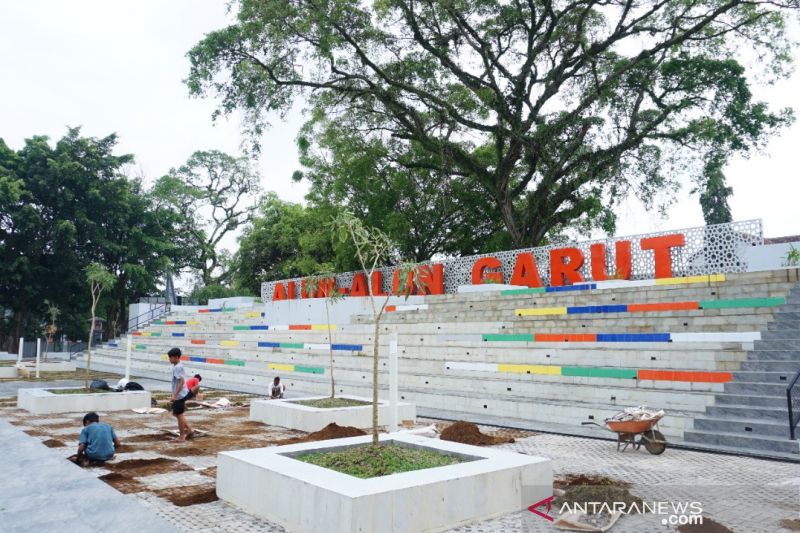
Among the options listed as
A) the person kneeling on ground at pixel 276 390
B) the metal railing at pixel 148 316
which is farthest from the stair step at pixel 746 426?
the metal railing at pixel 148 316

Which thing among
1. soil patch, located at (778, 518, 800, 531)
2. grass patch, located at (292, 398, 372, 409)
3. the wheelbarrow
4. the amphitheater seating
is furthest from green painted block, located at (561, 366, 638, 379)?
soil patch, located at (778, 518, 800, 531)

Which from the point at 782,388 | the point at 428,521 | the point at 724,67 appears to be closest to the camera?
the point at 428,521

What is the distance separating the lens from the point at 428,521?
4.77 meters

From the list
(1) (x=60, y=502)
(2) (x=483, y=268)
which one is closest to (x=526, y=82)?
(2) (x=483, y=268)

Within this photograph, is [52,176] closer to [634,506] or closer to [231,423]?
[231,423]

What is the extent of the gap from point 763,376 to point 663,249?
200 inches

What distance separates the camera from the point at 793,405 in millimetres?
8359

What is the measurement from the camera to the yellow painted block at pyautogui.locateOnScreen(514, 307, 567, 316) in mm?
13727

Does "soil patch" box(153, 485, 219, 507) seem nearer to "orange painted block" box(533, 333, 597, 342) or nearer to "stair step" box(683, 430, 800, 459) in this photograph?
"stair step" box(683, 430, 800, 459)

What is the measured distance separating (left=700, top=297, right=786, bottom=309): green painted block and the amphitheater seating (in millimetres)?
21

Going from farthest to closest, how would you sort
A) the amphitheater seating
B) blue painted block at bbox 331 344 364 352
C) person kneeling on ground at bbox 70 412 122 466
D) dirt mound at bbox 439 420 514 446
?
blue painted block at bbox 331 344 364 352, the amphitheater seating, dirt mound at bbox 439 420 514 446, person kneeling on ground at bbox 70 412 122 466

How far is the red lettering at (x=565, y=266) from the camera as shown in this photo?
15.0 meters

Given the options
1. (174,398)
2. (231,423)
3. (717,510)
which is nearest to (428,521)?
(717,510)

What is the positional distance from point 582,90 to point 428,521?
2004 centimetres
